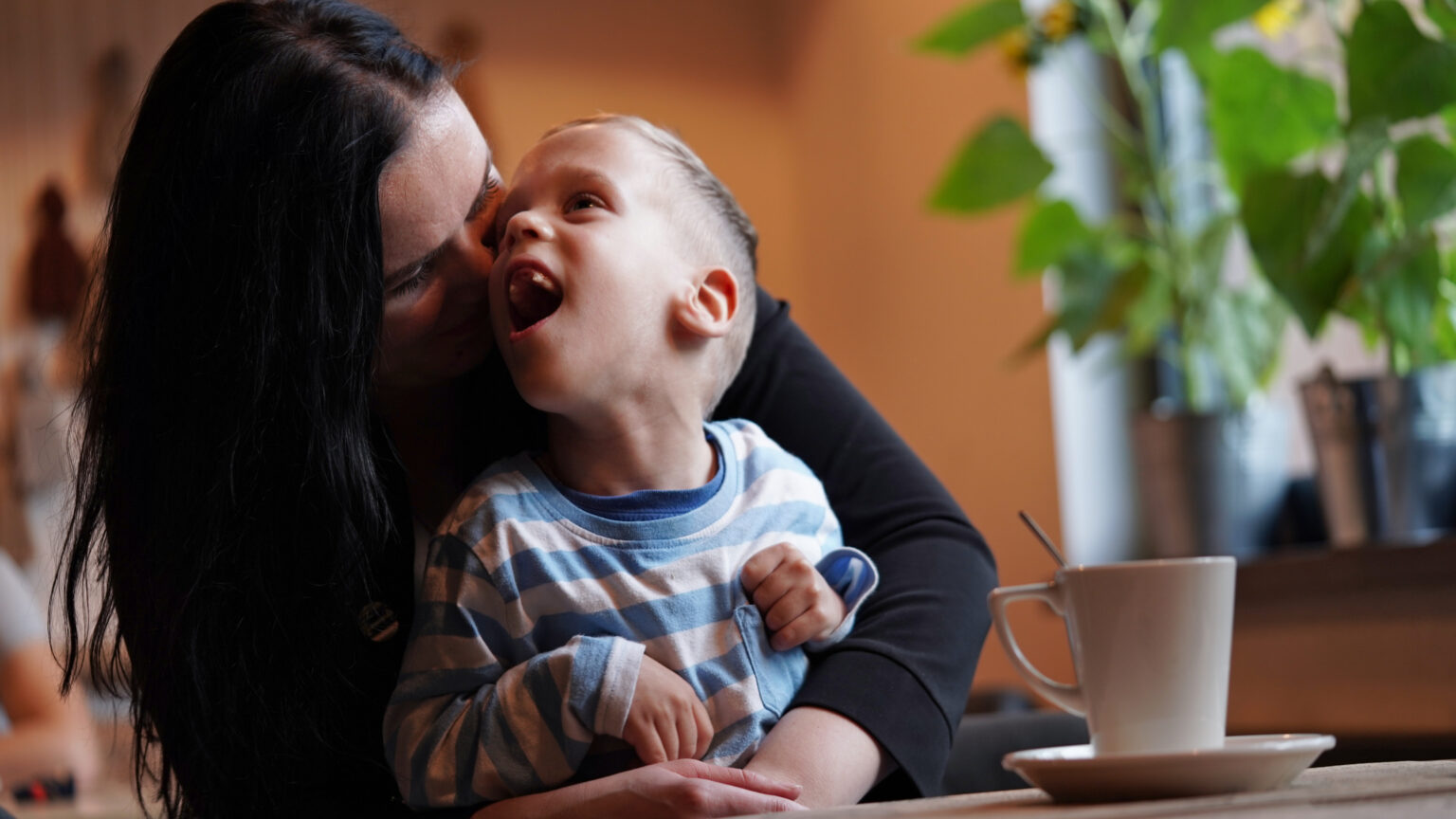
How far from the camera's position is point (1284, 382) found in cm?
276

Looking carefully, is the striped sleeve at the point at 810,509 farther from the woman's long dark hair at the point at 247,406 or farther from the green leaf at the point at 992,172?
the green leaf at the point at 992,172

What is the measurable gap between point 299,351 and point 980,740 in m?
0.65

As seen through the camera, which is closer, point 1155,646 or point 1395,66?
point 1155,646

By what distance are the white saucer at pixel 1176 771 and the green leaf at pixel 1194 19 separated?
1.52m

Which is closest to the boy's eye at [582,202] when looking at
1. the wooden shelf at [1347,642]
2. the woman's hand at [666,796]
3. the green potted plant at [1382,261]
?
the woman's hand at [666,796]

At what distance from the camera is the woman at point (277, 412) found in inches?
36.8

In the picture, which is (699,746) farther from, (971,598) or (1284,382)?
(1284,382)

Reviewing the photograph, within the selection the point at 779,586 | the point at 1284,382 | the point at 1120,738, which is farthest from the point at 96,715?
the point at 1120,738

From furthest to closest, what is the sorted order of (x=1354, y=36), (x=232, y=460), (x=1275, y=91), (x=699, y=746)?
1. (x=1275, y=91)
2. (x=1354, y=36)
3. (x=232, y=460)
4. (x=699, y=746)

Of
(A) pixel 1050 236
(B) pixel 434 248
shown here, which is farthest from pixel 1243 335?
(B) pixel 434 248

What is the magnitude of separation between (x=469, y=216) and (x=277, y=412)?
0.19 m

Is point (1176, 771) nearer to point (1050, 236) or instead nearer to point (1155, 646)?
point (1155, 646)

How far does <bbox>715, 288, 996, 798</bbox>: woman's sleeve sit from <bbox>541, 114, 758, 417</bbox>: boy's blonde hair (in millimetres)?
100

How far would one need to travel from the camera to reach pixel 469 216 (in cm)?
100
